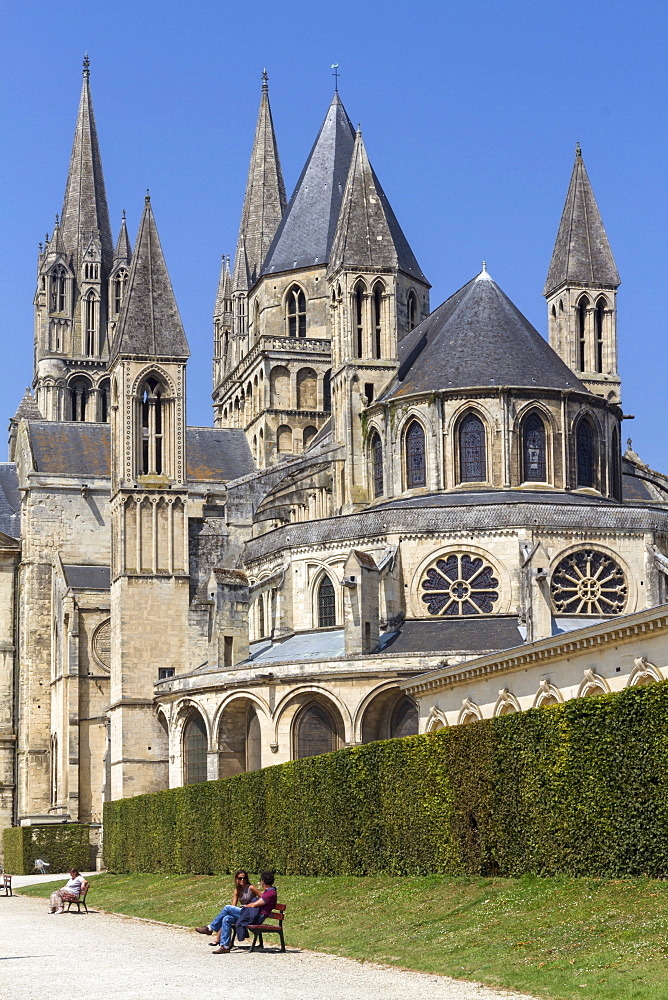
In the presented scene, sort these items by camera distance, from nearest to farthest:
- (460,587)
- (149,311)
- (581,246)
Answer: (460,587), (149,311), (581,246)

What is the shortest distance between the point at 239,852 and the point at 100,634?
2844cm

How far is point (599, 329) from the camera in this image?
6912cm

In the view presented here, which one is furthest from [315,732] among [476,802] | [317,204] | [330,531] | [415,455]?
[317,204]

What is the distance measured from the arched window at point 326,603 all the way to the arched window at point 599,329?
61.4 ft

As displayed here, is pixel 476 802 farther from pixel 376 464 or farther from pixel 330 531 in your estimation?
pixel 376 464

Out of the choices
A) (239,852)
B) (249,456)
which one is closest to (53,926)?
A: (239,852)

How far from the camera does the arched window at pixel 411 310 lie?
7981 centimetres

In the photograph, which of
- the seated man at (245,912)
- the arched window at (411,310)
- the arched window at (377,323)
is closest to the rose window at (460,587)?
the arched window at (377,323)

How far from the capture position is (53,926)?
3312 cm

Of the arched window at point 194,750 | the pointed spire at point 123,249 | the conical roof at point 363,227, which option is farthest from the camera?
the pointed spire at point 123,249

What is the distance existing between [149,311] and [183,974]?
151 feet

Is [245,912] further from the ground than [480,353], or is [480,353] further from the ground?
[480,353]

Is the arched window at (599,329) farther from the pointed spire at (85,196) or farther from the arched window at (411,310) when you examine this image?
the pointed spire at (85,196)

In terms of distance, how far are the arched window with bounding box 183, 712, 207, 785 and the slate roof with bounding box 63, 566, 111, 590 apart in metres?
15.4
